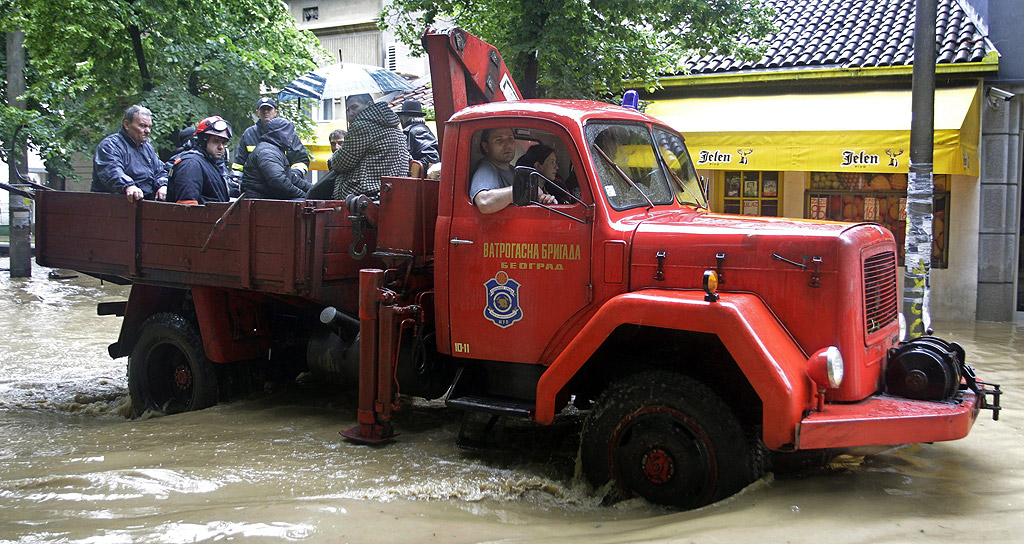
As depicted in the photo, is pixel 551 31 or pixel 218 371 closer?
pixel 218 371

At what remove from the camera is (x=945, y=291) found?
11820 millimetres

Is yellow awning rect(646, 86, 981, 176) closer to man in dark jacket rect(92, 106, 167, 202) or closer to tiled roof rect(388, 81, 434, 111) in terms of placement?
tiled roof rect(388, 81, 434, 111)

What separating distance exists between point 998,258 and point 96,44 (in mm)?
12493

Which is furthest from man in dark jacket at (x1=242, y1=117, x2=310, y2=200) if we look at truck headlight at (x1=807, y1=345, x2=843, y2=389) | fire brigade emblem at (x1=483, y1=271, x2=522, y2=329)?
truck headlight at (x1=807, y1=345, x2=843, y2=389)

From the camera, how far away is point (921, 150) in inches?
290

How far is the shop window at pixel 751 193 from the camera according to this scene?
13.2 meters

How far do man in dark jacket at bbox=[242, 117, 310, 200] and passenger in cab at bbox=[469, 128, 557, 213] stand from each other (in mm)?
2298

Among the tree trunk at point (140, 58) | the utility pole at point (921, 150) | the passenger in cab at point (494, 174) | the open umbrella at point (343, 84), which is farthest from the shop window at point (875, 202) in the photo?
the tree trunk at point (140, 58)

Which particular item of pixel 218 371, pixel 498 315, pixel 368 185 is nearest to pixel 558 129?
pixel 498 315

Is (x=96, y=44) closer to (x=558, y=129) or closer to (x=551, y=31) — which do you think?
(x=551, y=31)

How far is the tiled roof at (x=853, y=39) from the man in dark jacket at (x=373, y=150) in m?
6.82

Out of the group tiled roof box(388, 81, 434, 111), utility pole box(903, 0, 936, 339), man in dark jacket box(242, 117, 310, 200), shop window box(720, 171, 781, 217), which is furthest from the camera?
tiled roof box(388, 81, 434, 111)

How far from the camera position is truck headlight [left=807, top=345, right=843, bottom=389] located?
391cm

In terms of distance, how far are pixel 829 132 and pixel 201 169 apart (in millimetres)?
8013
